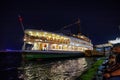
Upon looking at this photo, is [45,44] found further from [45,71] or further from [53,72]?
[53,72]

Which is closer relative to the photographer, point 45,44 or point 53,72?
point 53,72

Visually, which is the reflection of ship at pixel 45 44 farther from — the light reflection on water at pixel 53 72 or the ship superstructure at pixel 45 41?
the light reflection on water at pixel 53 72

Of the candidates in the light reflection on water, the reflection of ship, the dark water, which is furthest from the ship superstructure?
the light reflection on water

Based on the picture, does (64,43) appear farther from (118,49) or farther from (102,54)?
(118,49)

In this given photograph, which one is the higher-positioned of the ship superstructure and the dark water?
the ship superstructure

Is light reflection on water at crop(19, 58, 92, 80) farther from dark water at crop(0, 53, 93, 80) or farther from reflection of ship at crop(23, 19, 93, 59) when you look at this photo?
reflection of ship at crop(23, 19, 93, 59)

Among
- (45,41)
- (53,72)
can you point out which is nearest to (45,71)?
(53,72)

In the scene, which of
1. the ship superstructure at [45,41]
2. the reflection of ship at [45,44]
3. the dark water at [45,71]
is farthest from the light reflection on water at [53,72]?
the ship superstructure at [45,41]

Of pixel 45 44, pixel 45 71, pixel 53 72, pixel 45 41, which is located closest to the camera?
pixel 53 72

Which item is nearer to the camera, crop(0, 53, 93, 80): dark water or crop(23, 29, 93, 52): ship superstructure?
crop(0, 53, 93, 80): dark water

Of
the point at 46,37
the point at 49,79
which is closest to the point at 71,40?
the point at 46,37

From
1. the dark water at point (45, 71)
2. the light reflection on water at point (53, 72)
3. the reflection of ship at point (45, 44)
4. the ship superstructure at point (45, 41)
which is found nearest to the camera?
the light reflection on water at point (53, 72)

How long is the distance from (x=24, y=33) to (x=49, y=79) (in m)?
32.6

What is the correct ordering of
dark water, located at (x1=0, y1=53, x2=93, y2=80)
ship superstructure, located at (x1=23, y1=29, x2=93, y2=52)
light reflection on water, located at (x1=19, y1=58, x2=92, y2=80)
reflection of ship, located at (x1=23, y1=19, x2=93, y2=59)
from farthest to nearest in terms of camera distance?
ship superstructure, located at (x1=23, y1=29, x2=93, y2=52)
reflection of ship, located at (x1=23, y1=19, x2=93, y2=59)
dark water, located at (x1=0, y1=53, x2=93, y2=80)
light reflection on water, located at (x1=19, y1=58, x2=92, y2=80)
